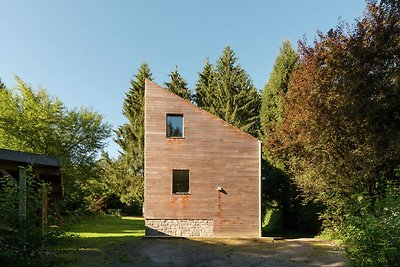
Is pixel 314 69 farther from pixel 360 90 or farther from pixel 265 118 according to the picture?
pixel 265 118

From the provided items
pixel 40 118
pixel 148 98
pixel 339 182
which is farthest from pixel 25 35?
pixel 339 182

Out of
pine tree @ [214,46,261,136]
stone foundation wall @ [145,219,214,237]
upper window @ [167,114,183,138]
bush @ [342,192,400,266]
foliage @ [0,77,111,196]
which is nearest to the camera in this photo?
bush @ [342,192,400,266]

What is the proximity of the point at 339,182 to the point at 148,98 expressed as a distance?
9309mm

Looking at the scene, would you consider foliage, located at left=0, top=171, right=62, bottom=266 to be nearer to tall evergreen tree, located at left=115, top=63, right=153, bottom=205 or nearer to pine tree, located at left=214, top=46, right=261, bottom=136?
pine tree, located at left=214, top=46, right=261, bottom=136

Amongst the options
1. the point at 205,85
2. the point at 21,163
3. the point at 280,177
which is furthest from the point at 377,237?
the point at 205,85

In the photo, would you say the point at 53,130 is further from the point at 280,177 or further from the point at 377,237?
the point at 377,237

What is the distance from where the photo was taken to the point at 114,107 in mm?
32781

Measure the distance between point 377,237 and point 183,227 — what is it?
1060 cm

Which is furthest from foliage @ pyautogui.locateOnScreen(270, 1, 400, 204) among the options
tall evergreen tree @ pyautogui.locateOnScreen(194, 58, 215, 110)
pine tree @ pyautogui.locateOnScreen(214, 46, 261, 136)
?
tall evergreen tree @ pyautogui.locateOnScreen(194, 58, 215, 110)

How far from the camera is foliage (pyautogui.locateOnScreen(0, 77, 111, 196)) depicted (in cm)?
2242

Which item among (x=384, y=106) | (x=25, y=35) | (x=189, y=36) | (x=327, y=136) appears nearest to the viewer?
(x=384, y=106)

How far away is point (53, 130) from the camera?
2384cm

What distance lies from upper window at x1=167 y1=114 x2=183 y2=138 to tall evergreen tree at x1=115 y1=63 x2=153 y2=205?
15.3 m

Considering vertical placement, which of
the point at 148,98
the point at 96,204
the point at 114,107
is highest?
the point at 114,107
